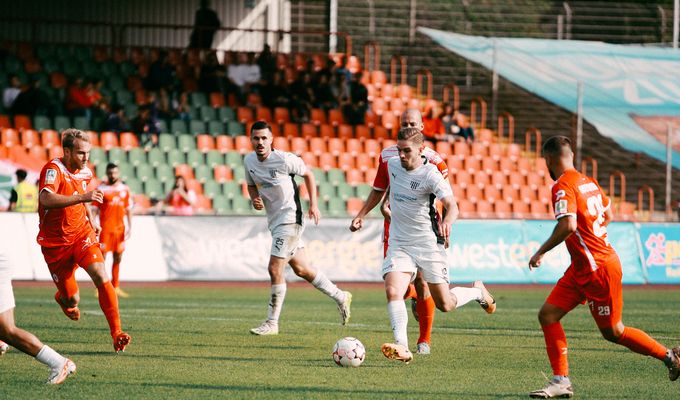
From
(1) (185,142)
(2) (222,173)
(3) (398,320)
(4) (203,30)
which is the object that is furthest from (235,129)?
(3) (398,320)

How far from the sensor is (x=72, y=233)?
10695 mm

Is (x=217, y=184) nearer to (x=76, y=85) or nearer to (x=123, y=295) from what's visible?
(x=76, y=85)

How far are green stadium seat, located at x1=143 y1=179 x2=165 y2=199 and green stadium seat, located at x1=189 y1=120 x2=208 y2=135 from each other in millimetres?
2524

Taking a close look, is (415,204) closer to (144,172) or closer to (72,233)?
(72,233)

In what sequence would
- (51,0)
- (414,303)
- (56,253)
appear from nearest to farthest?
(56,253), (414,303), (51,0)

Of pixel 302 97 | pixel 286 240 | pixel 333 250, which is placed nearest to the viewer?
pixel 286 240

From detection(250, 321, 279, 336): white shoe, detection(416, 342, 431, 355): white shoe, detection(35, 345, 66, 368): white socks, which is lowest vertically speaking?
detection(250, 321, 279, 336): white shoe

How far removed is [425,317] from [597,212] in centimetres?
303

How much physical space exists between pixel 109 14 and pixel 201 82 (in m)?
4.21

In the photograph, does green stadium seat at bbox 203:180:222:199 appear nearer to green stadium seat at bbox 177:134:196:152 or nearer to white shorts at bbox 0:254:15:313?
green stadium seat at bbox 177:134:196:152

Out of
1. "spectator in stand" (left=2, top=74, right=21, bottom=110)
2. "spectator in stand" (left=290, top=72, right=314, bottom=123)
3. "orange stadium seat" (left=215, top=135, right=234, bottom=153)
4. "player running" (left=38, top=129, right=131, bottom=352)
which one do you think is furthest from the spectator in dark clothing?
"player running" (left=38, top=129, right=131, bottom=352)

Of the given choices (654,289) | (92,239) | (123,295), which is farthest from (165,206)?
(92,239)

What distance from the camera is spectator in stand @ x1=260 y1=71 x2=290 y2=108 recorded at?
2892 cm

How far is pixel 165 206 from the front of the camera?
75.4ft
